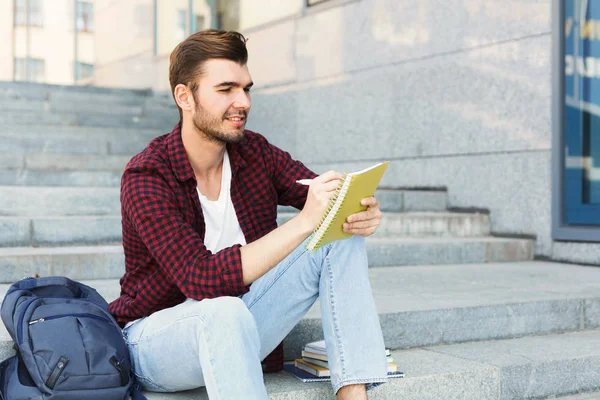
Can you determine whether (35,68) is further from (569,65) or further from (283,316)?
(283,316)

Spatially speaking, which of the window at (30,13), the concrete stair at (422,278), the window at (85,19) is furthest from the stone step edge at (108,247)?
the window at (30,13)

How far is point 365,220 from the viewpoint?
2.40 metres

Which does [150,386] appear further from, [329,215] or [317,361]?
[329,215]

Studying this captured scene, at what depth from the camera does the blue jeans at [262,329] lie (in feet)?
7.18

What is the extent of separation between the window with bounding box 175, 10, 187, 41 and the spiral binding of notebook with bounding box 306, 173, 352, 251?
10.3 metres

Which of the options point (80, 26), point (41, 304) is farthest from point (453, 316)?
point (80, 26)

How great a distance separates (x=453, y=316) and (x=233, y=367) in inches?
63.5

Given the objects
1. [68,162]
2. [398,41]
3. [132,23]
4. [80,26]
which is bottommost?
[68,162]

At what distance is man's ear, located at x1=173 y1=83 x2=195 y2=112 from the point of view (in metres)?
2.56

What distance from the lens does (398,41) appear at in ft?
22.5

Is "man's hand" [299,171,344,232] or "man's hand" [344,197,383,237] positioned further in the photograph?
"man's hand" [344,197,383,237]

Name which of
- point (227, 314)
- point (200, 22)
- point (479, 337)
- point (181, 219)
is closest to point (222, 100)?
point (181, 219)

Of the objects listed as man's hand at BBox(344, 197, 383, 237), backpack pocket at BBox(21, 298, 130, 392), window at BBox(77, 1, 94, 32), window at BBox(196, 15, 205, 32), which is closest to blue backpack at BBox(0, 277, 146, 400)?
backpack pocket at BBox(21, 298, 130, 392)

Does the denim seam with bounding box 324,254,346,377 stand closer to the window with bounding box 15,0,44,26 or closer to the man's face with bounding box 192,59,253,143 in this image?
the man's face with bounding box 192,59,253,143
